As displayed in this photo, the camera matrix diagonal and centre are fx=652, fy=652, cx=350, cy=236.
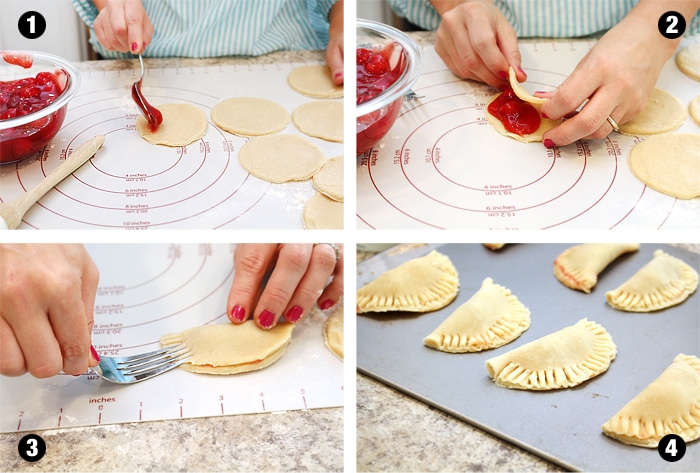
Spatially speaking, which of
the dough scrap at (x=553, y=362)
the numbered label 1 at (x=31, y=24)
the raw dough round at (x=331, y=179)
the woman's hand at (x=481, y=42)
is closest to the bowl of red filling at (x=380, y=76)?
the raw dough round at (x=331, y=179)

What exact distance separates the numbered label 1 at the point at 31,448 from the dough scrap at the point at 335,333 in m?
0.44

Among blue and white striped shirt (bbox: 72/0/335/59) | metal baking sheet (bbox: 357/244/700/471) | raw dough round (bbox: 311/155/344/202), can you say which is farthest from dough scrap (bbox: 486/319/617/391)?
blue and white striped shirt (bbox: 72/0/335/59)

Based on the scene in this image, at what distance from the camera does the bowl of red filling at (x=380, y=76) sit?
0.93 m

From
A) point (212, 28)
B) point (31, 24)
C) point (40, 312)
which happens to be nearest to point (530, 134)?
point (212, 28)

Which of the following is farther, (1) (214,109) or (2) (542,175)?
(1) (214,109)

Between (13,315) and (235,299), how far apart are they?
36cm

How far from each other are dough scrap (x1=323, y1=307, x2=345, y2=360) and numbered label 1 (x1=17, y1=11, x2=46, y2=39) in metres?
0.84

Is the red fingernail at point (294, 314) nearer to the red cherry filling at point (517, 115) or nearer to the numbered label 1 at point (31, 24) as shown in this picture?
the red cherry filling at point (517, 115)

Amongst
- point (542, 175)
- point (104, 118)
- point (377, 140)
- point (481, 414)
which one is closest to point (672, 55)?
point (542, 175)

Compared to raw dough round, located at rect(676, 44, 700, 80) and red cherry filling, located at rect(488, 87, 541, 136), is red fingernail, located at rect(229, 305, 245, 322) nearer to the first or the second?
red cherry filling, located at rect(488, 87, 541, 136)

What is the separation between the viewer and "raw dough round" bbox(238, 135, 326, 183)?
3.37 ft

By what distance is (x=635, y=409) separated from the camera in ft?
3.16

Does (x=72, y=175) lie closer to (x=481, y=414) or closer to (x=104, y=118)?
(x=104, y=118)

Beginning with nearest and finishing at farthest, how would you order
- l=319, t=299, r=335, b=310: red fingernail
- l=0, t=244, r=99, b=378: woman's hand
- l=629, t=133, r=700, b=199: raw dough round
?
1. l=0, t=244, r=99, b=378: woman's hand
2. l=629, t=133, r=700, b=199: raw dough round
3. l=319, t=299, r=335, b=310: red fingernail
